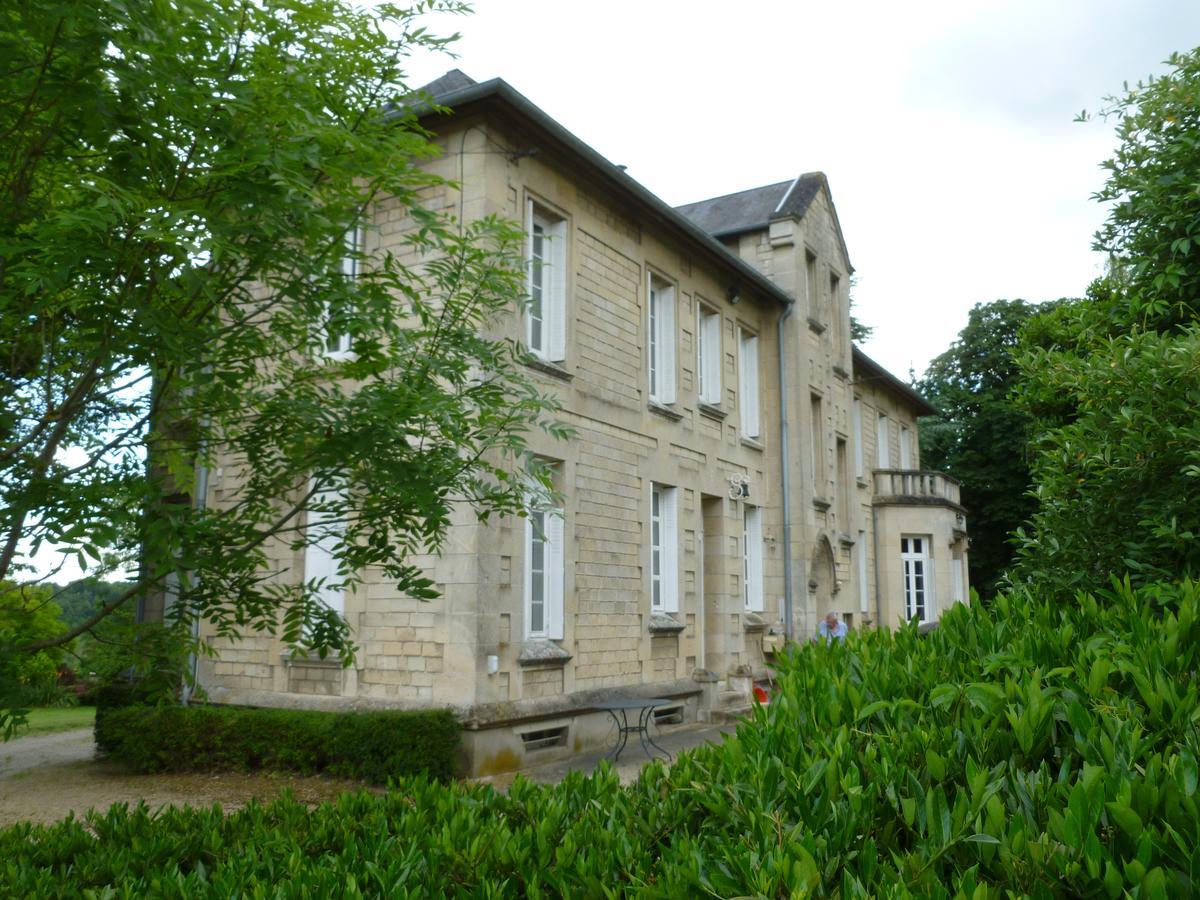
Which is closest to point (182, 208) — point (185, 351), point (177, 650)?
point (185, 351)

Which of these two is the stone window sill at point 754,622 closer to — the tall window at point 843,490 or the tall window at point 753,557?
the tall window at point 753,557

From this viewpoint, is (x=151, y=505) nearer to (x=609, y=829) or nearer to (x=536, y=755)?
(x=609, y=829)

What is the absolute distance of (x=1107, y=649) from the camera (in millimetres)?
3164

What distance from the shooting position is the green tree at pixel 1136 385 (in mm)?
4473

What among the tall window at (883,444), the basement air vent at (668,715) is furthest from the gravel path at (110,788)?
the tall window at (883,444)

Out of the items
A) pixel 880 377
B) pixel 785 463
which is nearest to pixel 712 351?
pixel 785 463

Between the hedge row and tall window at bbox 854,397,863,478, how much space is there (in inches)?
869

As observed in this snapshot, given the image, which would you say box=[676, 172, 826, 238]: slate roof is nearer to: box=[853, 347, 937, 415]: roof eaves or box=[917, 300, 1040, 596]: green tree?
box=[853, 347, 937, 415]: roof eaves

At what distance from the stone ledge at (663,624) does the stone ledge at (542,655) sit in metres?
2.52

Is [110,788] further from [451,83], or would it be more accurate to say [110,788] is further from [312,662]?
[451,83]

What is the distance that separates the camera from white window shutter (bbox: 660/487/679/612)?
1577cm

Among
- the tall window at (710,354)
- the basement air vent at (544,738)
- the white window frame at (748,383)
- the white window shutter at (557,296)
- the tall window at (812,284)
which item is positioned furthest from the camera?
the tall window at (812,284)

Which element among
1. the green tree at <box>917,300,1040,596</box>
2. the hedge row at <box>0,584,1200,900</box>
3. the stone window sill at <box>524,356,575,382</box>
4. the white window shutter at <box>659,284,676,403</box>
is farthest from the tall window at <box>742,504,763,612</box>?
the green tree at <box>917,300,1040,596</box>

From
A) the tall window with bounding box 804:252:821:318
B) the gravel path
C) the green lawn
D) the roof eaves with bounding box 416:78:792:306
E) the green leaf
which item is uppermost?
the tall window with bounding box 804:252:821:318
